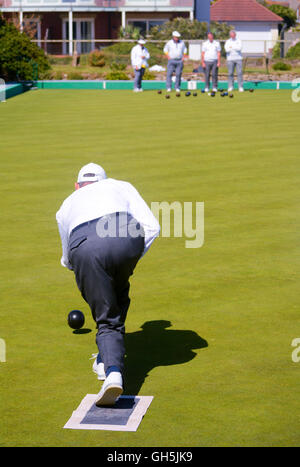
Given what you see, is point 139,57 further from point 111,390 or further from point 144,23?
point 144,23

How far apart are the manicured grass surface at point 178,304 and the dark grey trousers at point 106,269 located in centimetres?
42

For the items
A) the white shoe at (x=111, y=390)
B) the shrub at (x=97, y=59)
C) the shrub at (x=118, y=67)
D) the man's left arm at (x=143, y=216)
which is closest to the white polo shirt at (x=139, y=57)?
the shrub at (x=118, y=67)

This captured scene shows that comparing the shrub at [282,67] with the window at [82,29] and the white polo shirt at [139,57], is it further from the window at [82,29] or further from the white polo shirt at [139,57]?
the window at [82,29]

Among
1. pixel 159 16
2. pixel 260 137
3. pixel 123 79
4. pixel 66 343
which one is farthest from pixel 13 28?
pixel 66 343

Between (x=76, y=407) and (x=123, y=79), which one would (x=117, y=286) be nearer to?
(x=76, y=407)

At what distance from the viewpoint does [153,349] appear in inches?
262

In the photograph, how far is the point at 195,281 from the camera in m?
8.48

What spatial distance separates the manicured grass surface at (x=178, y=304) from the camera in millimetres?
5391

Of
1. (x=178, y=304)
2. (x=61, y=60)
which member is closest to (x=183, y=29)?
(x=61, y=60)

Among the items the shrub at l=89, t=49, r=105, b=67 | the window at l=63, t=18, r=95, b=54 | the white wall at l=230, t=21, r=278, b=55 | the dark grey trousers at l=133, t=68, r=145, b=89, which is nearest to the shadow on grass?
the dark grey trousers at l=133, t=68, r=145, b=89

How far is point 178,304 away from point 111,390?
8.33ft

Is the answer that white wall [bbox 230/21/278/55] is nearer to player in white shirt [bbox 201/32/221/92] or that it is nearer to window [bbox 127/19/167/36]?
window [bbox 127/19/167/36]

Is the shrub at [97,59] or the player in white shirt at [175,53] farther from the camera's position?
the shrub at [97,59]

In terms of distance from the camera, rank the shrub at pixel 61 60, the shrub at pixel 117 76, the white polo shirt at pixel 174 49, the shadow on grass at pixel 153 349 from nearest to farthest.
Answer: the shadow on grass at pixel 153 349 < the white polo shirt at pixel 174 49 < the shrub at pixel 117 76 < the shrub at pixel 61 60
